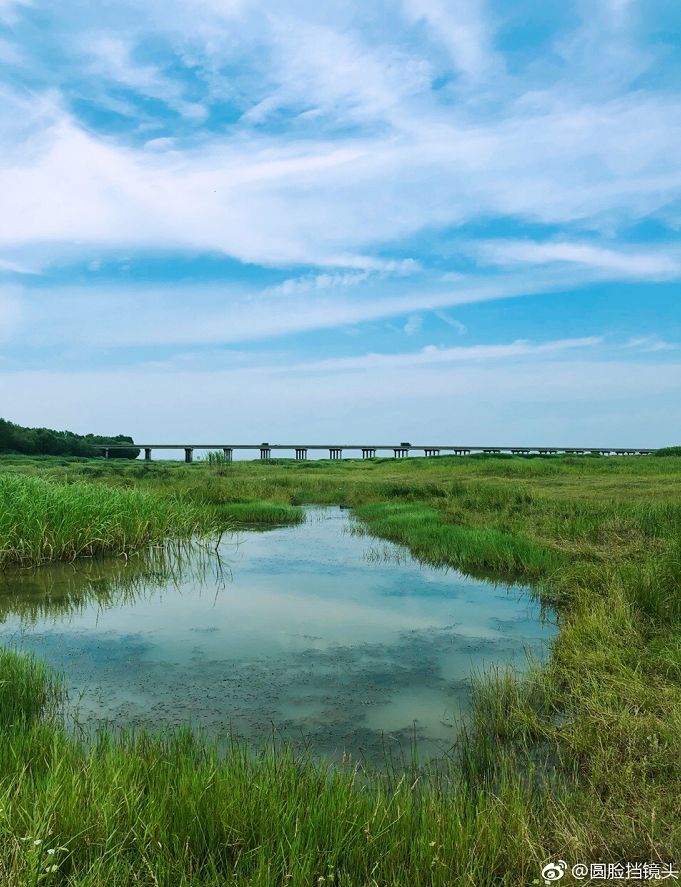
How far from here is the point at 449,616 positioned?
27.7 feet

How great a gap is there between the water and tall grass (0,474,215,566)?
1.78 feet

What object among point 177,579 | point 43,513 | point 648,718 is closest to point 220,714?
point 648,718

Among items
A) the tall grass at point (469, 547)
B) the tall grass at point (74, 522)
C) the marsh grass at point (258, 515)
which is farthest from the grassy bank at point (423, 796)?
the marsh grass at point (258, 515)

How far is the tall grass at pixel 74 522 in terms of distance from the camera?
11.5m

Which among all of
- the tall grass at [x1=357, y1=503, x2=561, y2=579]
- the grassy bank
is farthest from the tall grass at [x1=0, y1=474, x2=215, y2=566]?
the grassy bank

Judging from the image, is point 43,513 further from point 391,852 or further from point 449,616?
point 391,852

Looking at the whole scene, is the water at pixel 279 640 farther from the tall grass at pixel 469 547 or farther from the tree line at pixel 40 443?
the tree line at pixel 40 443

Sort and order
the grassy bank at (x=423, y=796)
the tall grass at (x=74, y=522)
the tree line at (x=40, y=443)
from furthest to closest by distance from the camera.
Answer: the tree line at (x=40, y=443), the tall grass at (x=74, y=522), the grassy bank at (x=423, y=796)

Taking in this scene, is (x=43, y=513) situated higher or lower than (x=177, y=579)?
higher

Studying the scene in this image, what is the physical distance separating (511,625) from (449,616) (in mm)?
809

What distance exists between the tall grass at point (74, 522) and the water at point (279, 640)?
1.78 feet

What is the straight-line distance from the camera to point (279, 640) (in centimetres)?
745

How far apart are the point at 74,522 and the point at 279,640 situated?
21.3 feet

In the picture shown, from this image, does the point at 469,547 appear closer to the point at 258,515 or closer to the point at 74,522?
the point at 74,522
